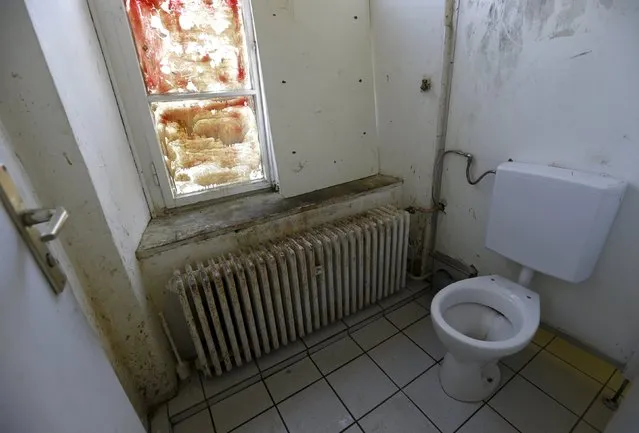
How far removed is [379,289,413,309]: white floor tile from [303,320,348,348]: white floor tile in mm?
303

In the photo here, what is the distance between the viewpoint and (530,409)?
115cm

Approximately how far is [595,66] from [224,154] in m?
1.59

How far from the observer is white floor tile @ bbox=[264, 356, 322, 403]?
1286mm

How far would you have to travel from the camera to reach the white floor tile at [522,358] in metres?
1.33

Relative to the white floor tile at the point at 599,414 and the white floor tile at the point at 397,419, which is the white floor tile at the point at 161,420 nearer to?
the white floor tile at the point at 397,419

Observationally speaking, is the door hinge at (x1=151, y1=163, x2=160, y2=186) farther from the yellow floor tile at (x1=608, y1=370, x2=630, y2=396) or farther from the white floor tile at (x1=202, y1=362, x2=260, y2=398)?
the yellow floor tile at (x1=608, y1=370, x2=630, y2=396)

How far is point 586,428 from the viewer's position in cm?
107

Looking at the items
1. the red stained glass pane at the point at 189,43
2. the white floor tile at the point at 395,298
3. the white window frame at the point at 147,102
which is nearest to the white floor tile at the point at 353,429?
the white floor tile at the point at 395,298

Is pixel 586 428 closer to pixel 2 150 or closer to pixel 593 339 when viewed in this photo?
pixel 593 339

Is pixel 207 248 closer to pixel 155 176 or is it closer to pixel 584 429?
pixel 155 176

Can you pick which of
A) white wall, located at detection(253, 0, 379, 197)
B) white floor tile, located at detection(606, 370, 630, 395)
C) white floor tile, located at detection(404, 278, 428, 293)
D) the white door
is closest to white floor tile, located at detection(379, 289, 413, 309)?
white floor tile, located at detection(404, 278, 428, 293)

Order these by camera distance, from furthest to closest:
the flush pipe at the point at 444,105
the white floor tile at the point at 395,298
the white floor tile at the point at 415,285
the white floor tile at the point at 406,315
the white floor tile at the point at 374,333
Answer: the white floor tile at the point at 415,285 < the white floor tile at the point at 395,298 < the white floor tile at the point at 406,315 < the white floor tile at the point at 374,333 < the flush pipe at the point at 444,105

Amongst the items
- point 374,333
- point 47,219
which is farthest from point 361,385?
point 47,219

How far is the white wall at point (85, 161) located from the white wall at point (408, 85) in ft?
4.53
